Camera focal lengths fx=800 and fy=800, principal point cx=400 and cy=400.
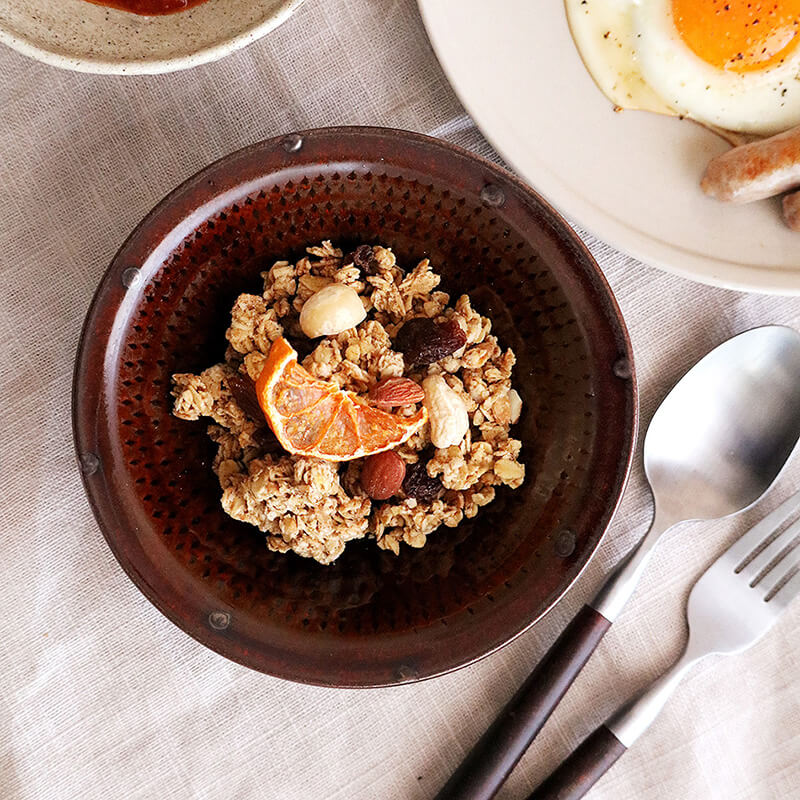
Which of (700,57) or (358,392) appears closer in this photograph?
(358,392)

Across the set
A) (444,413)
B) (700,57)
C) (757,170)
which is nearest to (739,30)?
(700,57)

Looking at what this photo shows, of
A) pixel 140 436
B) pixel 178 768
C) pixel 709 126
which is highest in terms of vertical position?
pixel 709 126

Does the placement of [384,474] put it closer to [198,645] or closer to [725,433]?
[198,645]

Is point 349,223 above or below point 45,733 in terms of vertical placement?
above

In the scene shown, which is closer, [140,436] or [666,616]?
[140,436]

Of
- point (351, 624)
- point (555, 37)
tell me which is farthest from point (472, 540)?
point (555, 37)

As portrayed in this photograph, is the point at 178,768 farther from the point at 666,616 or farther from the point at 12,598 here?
the point at 666,616
